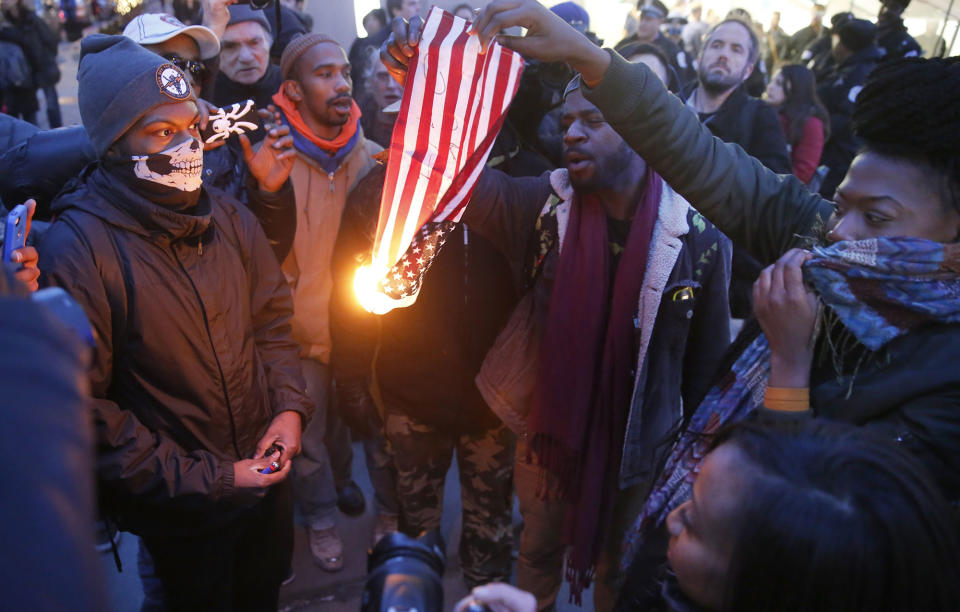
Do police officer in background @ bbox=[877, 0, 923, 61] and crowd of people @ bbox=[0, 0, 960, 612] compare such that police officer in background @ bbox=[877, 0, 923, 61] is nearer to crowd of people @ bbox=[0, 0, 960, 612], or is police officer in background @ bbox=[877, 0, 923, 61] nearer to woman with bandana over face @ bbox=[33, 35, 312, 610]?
crowd of people @ bbox=[0, 0, 960, 612]

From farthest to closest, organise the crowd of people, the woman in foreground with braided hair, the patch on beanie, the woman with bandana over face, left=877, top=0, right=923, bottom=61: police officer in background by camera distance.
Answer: left=877, top=0, right=923, bottom=61: police officer in background < the patch on beanie < the woman with bandana over face < the woman in foreground with braided hair < the crowd of people

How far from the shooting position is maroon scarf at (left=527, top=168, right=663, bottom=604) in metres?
2.18

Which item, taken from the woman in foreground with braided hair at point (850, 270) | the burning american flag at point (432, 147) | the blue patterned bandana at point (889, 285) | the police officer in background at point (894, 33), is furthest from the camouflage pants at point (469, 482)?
the police officer in background at point (894, 33)

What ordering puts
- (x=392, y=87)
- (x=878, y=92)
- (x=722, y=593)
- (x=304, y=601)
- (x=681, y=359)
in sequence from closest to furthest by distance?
(x=722, y=593), (x=878, y=92), (x=681, y=359), (x=304, y=601), (x=392, y=87)

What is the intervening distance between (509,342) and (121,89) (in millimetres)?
1468

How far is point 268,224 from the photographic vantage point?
253 centimetres

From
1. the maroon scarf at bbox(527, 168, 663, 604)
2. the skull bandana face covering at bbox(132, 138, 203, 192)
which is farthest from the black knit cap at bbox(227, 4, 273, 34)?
the maroon scarf at bbox(527, 168, 663, 604)

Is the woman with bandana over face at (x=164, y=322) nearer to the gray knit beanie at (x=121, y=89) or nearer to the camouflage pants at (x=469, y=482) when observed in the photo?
the gray knit beanie at (x=121, y=89)

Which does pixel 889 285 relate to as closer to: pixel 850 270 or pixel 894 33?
pixel 850 270

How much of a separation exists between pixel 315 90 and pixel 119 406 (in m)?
1.68

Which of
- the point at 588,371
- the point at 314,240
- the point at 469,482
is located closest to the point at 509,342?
the point at 588,371

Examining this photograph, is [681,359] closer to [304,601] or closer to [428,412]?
[428,412]

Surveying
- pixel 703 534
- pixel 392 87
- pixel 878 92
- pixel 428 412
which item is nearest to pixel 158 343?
pixel 428 412

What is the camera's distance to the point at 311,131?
114 inches
